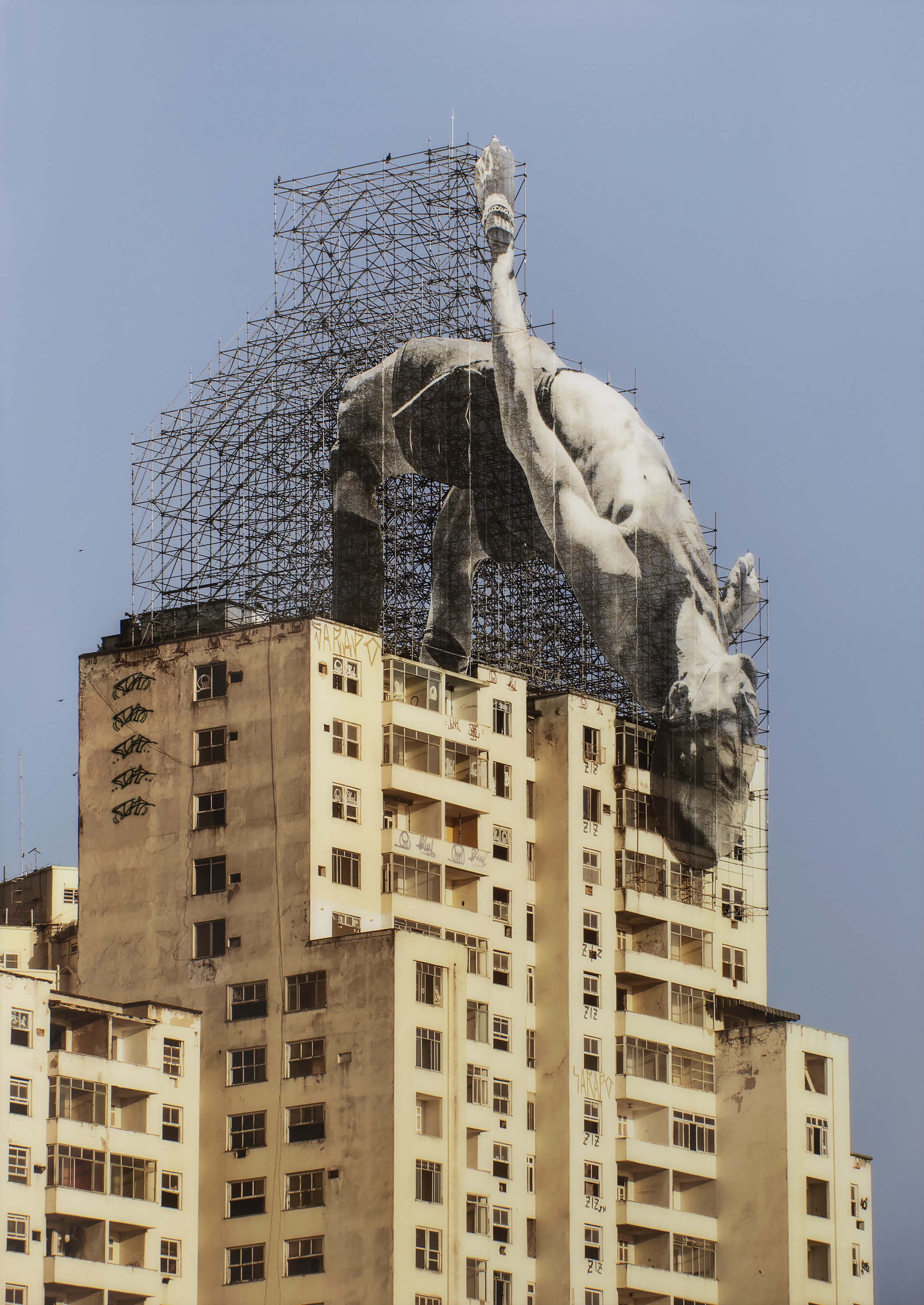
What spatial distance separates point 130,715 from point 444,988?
14457mm

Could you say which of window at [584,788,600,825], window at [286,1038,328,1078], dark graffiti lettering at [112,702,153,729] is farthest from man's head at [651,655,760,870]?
window at [286,1038,328,1078]

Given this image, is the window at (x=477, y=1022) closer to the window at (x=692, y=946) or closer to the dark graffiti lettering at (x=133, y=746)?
the window at (x=692, y=946)

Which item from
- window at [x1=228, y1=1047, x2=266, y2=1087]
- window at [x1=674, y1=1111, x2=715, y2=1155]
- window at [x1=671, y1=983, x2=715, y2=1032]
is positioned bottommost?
window at [x1=228, y1=1047, x2=266, y2=1087]

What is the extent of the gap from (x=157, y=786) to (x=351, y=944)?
9680mm

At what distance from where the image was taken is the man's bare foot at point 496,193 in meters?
109

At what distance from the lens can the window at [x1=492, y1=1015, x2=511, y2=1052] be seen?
102750 mm

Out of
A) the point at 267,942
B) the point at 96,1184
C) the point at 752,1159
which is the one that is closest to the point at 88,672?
the point at 267,942

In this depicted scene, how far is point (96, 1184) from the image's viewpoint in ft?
307

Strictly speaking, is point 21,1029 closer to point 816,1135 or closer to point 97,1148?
point 97,1148

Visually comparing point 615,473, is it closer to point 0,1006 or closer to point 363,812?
point 363,812

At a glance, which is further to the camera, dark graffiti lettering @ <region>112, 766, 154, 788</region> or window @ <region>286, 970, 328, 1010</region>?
dark graffiti lettering @ <region>112, 766, 154, 788</region>

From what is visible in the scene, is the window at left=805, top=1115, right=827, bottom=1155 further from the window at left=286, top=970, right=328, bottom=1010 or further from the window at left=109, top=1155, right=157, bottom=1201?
the window at left=109, top=1155, right=157, bottom=1201

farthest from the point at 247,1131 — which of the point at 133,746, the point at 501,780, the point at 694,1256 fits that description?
the point at 694,1256

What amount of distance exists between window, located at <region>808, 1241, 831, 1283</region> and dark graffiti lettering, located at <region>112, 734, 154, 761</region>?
1119 inches
